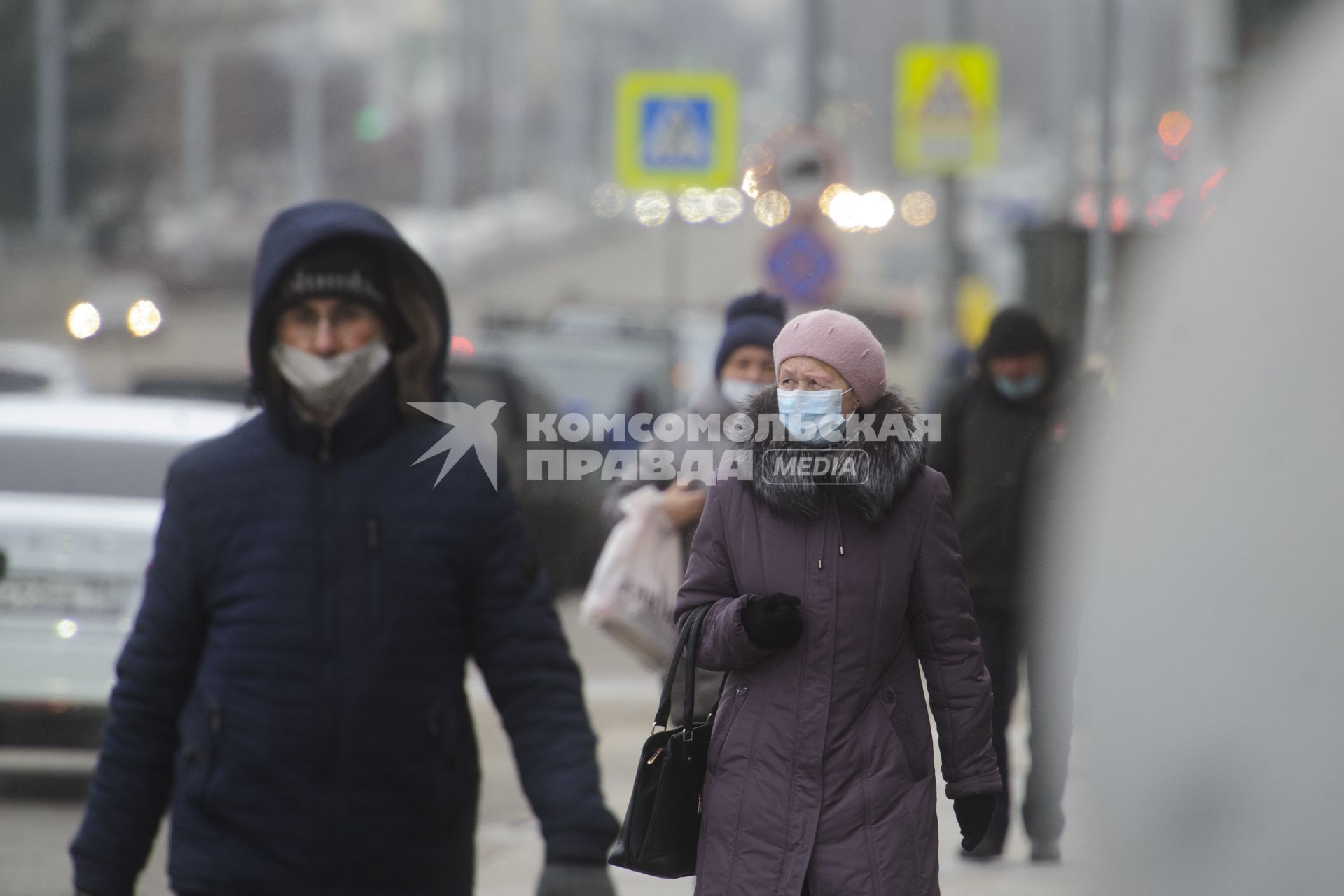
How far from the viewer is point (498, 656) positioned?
327 centimetres

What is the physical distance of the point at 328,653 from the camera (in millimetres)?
3107

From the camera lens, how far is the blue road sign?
12711 millimetres

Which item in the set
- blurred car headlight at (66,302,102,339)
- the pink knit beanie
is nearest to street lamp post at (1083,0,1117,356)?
blurred car headlight at (66,302,102,339)

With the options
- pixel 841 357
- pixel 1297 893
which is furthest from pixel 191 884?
pixel 1297 893

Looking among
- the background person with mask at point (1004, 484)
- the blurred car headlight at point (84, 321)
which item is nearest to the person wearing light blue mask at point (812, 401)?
the background person with mask at point (1004, 484)

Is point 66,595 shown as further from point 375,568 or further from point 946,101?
point 946,101

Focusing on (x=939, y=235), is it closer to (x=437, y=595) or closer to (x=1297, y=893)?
(x=437, y=595)

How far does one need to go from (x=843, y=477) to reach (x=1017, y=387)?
9.46 ft

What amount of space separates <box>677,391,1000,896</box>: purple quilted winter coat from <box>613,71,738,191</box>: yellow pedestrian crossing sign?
1076 cm

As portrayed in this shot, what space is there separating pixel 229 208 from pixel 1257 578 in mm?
84209

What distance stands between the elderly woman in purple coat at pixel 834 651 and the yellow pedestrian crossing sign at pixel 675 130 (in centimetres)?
1070
